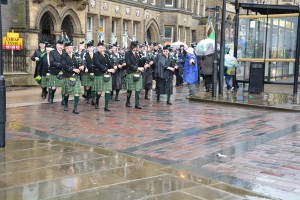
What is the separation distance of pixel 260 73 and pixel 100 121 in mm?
7776

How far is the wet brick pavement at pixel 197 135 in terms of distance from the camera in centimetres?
619

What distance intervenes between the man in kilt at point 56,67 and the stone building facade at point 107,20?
893cm

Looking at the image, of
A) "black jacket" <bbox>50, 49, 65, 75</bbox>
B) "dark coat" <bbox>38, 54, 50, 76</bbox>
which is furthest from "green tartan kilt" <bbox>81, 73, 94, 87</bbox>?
"dark coat" <bbox>38, 54, 50, 76</bbox>

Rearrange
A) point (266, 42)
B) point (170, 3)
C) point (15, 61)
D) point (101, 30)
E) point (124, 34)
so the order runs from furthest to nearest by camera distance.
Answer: point (170, 3)
point (124, 34)
point (101, 30)
point (15, 61)
point (266, 42)

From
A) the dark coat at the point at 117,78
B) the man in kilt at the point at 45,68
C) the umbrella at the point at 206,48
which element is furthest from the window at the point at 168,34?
the man in kilt at the point at 45,68

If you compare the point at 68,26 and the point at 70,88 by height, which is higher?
the point at 68,26

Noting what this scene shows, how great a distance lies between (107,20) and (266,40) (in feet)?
45.7

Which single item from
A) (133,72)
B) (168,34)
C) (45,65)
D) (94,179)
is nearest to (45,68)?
(45,65)

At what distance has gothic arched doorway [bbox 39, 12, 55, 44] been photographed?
23656 millimetres

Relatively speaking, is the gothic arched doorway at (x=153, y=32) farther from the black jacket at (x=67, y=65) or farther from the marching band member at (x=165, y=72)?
the black jacket at (x=67, y=65)

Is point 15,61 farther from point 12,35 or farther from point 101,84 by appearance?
point 101,84

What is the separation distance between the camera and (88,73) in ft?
42.4

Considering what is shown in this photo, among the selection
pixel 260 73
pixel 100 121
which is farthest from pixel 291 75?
pixel 100 121

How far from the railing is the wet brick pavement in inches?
359
